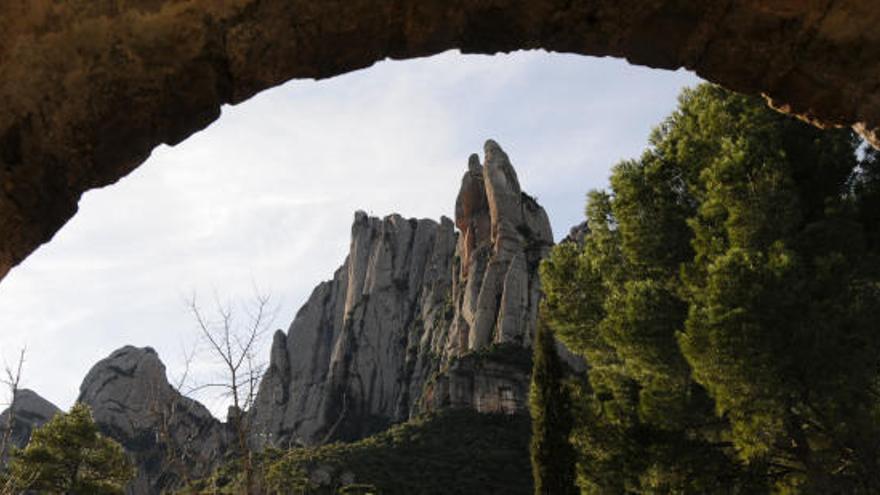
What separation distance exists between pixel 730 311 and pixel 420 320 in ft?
166

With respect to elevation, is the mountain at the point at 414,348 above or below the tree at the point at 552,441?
above

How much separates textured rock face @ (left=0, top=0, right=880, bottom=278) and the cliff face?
130 feet

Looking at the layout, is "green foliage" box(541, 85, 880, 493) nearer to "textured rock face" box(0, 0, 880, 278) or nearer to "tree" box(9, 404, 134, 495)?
"textured rock face" box(0, 0, 880, 278)

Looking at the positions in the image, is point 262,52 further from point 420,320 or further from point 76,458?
point 420,320

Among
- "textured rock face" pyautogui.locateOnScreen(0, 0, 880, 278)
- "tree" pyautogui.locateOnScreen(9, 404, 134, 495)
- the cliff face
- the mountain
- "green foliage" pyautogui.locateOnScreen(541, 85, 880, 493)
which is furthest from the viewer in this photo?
the cliff face

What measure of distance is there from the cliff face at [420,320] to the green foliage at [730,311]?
29840 mm

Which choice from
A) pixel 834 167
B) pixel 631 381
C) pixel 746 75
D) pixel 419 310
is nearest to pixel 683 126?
pixel 834 167

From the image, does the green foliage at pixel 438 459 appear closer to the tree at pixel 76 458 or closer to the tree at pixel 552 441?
the tree at pixel 76 458

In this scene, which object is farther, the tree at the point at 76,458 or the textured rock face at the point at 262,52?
the tree at the point at 76,458

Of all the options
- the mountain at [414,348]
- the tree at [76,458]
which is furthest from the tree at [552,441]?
the mountain at [414,348]

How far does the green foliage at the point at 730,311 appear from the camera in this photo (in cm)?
964

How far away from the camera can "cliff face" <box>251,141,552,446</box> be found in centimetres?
4612

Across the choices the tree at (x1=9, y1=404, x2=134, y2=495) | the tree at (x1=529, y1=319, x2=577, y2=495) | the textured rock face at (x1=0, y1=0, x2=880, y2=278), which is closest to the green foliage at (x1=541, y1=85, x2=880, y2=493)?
the tree at (x1=529, y1=319, x2=577, y2=495)

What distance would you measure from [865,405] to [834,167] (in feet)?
11.9
